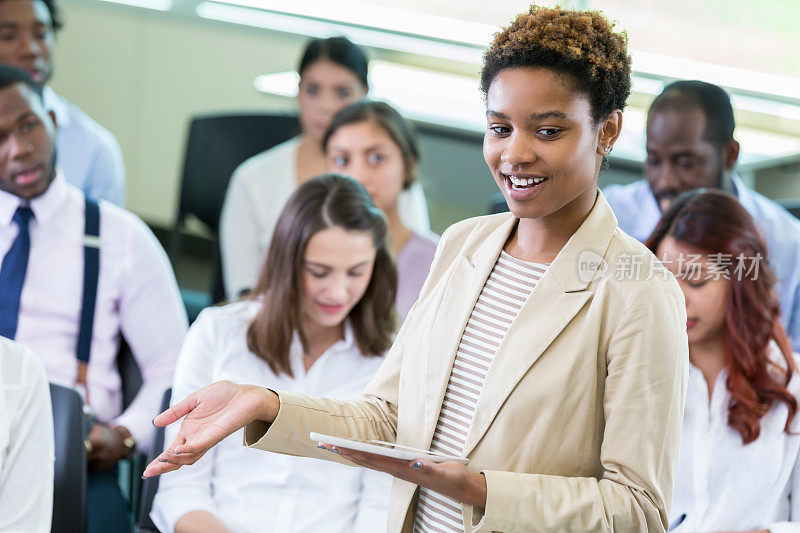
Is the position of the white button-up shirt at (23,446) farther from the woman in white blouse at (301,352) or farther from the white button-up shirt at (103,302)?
the white button-up shirt at (103,302)

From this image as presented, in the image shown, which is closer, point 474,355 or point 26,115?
point 474,355

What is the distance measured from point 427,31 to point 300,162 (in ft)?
4.03

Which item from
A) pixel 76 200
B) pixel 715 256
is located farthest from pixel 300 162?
pixel 715 256

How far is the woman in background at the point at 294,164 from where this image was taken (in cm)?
309

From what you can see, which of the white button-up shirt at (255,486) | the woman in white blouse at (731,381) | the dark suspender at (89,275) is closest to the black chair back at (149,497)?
the white button-up shirt at (255,486)

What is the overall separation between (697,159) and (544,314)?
146 centimetres

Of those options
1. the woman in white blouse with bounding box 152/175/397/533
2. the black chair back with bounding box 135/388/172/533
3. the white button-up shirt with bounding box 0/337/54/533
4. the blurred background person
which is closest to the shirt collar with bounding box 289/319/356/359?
the woman in white blouse with bounding box 152/175/397/533

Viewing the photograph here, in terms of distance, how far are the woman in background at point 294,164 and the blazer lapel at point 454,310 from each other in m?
1.83

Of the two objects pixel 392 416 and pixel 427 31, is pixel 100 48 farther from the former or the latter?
pixel 392 416

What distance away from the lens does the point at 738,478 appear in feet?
6.08

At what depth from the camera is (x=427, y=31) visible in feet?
13.5

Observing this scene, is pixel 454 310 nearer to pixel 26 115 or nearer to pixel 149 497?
pixel 149 497

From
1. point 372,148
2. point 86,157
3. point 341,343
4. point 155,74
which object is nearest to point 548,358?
point 341,343

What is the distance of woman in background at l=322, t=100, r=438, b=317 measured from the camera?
2.78m
